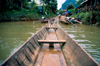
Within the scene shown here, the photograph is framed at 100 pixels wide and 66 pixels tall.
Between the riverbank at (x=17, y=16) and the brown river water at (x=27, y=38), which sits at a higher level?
the riverbank at (x=17, y=16)

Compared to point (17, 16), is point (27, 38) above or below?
below

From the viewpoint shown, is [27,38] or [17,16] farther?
[17,16]

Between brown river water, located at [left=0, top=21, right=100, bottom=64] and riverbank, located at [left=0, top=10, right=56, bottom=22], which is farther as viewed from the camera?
riverbank, located at [left=0, top=10, right=56, bottom=22]

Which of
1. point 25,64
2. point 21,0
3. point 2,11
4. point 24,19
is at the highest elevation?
point 21,0

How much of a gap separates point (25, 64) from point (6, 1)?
23.6m

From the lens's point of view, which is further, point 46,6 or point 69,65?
point 46,6

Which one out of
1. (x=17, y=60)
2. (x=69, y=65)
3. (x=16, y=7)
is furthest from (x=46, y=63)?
(x=16, y=7)

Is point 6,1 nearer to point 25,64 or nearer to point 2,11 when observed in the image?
point 2,11

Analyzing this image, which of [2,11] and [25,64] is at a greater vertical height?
[2,11]

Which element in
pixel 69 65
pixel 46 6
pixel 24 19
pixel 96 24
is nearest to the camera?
pixel 69 65

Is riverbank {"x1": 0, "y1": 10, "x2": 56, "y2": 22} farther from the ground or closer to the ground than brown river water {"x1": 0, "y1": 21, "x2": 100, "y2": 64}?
farther from the ground

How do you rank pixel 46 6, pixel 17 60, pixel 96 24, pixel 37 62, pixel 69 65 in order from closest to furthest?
pixel 17 60 < pixel 69 65 < pixel 37 62 < pixel 96 24 < pixel 46 6

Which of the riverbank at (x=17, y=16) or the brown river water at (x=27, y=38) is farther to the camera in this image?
the riverbank at (x=17, y=16)

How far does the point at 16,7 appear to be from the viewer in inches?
988
